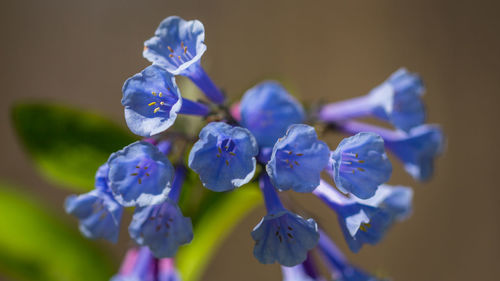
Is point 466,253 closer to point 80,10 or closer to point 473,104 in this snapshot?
point 473,104

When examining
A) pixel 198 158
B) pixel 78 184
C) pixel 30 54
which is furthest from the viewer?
pixel 30 54

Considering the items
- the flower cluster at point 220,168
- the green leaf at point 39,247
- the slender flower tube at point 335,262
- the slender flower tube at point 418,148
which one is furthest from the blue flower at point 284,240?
the green leaf at point 39,247

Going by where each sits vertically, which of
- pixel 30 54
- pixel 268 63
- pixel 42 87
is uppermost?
pixel 30 54

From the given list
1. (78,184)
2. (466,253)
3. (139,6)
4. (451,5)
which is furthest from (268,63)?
(78,184)

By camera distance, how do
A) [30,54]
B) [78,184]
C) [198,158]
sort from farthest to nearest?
[30,54] → [78,184] → [198,158]

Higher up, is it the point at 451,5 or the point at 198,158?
the point at 198,158

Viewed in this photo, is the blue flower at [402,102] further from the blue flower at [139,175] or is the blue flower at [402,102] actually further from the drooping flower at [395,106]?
the blue flower at [139,175]

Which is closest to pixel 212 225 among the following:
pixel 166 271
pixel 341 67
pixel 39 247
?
pixel 166 271

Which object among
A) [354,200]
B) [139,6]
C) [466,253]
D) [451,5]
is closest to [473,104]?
[451,5]

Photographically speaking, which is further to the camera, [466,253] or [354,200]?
[466,253]
